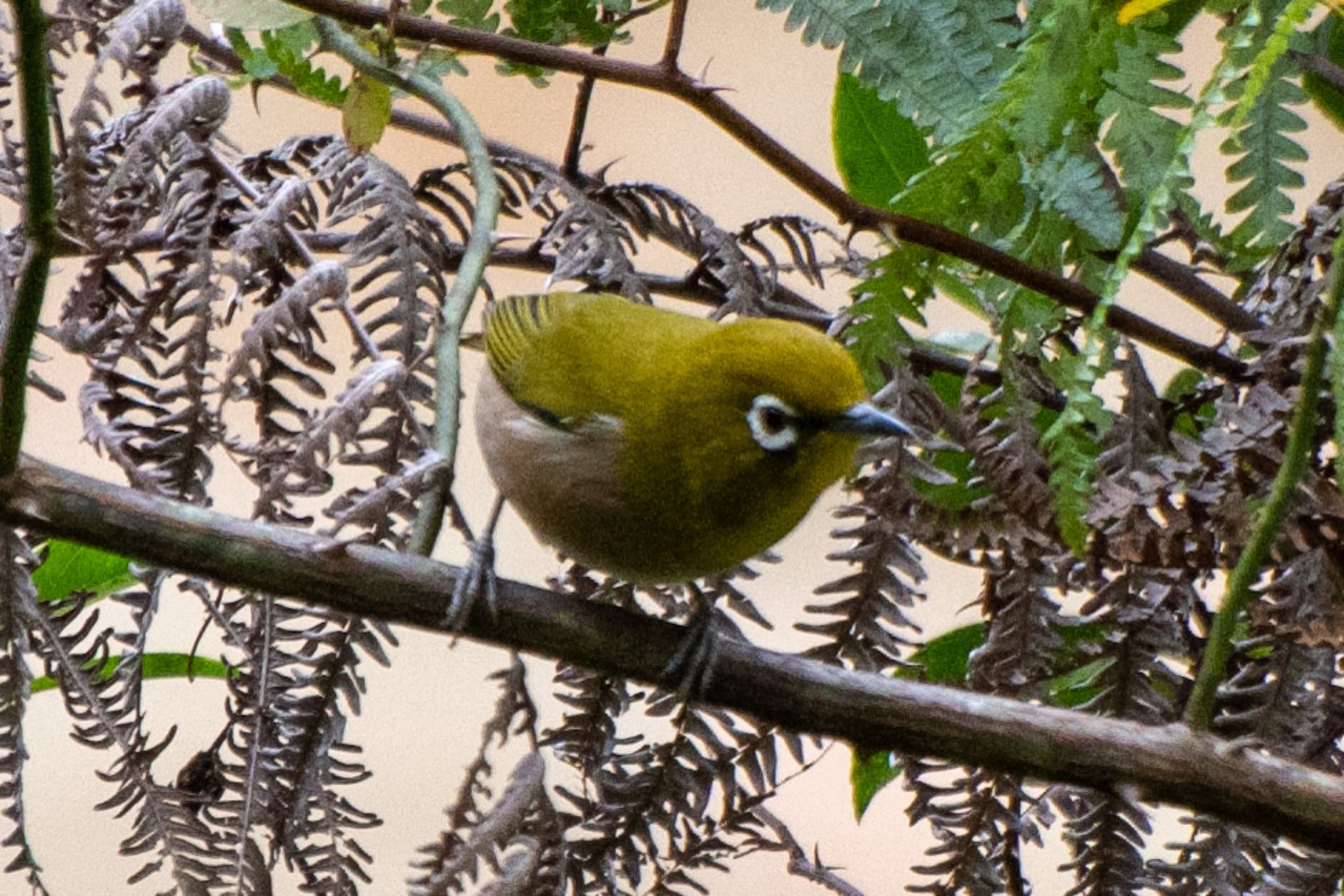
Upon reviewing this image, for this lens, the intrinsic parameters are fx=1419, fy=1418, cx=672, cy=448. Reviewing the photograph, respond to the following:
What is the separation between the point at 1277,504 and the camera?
1.08 metres

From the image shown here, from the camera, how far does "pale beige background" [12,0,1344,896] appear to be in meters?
3.42

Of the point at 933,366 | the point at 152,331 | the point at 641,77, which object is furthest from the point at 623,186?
the point at 152,331

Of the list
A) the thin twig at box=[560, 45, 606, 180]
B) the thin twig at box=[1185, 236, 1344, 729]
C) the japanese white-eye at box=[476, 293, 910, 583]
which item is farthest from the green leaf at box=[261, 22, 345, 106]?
the thin twig at box=[1185, 236, 1344, 729]

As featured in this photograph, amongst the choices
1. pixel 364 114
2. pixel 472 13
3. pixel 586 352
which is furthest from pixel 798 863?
pixel 472 13

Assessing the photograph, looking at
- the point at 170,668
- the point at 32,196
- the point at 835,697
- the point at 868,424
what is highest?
the point at 868,424

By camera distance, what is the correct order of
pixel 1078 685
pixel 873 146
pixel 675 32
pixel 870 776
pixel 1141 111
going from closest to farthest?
pixel 1141 111 < pixel 675 32 < pixel 1078 685 < pixel 870 776 < pixel 873 146

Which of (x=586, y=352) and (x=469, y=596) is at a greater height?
(x=586, y=352)

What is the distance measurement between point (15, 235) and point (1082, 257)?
1.33 metres

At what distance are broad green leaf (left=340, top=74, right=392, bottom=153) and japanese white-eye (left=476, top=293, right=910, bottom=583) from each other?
391 millimetres

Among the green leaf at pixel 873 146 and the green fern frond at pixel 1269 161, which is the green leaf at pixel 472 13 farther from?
the green fern frond at pixel 1269 161

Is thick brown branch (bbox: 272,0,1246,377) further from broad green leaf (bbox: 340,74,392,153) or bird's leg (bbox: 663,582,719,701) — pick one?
bird's leg (bbox: 663,582,719,701)

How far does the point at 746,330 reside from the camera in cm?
163

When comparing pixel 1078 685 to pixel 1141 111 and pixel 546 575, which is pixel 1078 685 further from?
pixel 546 575

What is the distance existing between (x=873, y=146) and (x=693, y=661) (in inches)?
35.3
